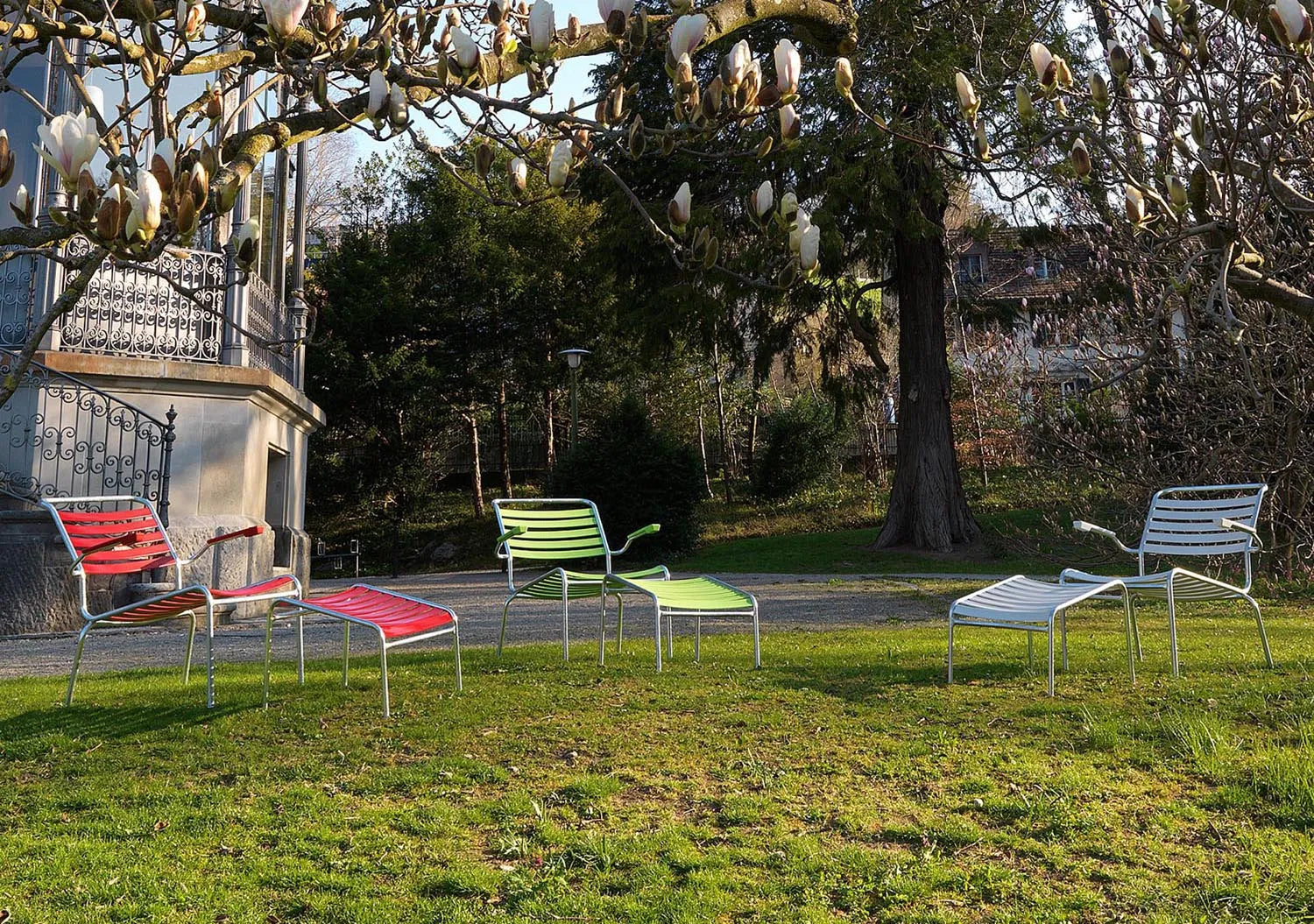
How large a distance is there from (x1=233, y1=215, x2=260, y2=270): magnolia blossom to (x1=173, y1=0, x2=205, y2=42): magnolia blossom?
28.7 inches

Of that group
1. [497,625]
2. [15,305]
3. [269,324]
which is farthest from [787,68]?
[269,324]

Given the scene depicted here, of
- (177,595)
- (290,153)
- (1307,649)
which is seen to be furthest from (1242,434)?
(290,153)

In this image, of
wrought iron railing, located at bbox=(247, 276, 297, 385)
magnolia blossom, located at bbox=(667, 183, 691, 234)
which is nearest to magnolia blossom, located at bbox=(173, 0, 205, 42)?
magnolia blossom, located at bbox=(667, 183, 691, 234)

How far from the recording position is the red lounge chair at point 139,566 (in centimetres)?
525

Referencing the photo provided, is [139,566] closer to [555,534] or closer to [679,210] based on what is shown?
[555,534]

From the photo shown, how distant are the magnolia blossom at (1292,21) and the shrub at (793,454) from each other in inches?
872

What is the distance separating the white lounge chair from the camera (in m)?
5.63

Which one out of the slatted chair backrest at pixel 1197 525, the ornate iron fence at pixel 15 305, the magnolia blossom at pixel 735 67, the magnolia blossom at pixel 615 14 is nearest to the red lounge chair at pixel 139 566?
the magnolia blossom at pixel 615 14

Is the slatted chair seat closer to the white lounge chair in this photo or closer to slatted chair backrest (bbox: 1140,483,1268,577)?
Result: the white lounge chair

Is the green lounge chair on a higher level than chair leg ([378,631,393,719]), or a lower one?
higher

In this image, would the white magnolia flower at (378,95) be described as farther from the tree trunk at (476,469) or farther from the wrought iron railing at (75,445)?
the tree trunk at (476,469)

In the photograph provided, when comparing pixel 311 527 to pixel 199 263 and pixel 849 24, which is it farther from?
pixel 849 24

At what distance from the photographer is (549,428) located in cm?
2819

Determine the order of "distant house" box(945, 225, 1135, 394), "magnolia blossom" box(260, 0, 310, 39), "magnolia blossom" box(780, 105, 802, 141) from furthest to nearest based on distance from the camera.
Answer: "distant house" box(945, 225, 1135, 394)
"magnolia blossom" box(780, 105, 802, 141)
"magnolia blossom" box(260, 0, 310, 39)
